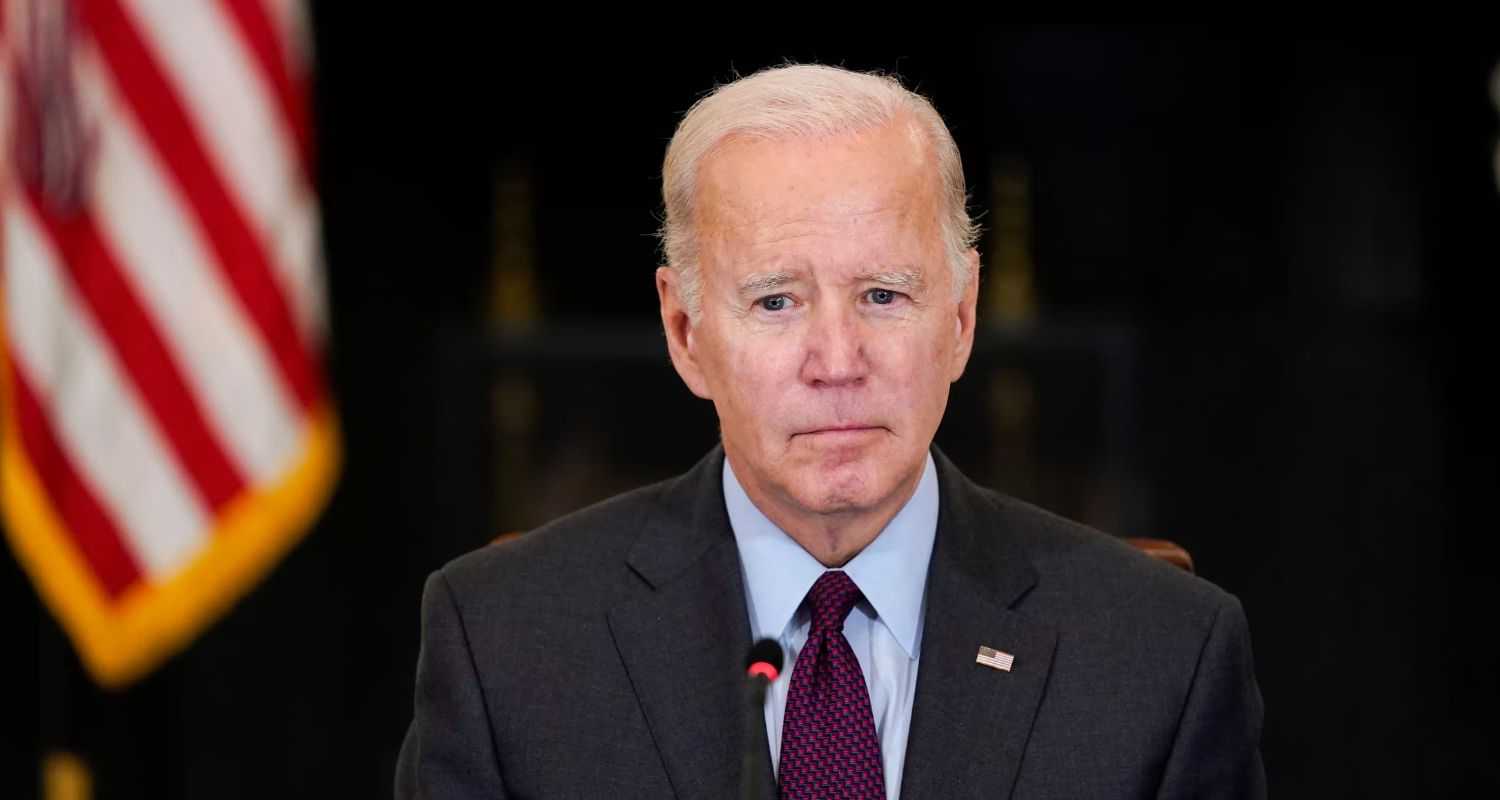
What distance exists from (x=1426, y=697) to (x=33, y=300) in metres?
3.24

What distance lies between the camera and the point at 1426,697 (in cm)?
418

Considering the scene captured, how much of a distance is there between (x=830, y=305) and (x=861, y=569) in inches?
11.5

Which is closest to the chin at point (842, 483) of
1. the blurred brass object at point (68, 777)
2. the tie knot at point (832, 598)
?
the tie knot at point (832, 598)

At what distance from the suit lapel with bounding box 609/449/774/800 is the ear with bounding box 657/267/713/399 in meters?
0.13

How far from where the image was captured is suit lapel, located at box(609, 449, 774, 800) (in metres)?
1.68

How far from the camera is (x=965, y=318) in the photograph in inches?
69.9

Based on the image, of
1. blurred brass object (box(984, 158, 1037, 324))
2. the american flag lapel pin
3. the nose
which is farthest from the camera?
blurred brass object (box(984, 158, 1037, 324))

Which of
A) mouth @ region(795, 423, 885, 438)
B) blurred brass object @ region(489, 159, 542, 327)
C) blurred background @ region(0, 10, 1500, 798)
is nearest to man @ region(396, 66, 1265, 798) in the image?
mouth @ region(795, 423, 885, 438)

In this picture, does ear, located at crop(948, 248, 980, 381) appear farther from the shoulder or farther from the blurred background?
the blurred background

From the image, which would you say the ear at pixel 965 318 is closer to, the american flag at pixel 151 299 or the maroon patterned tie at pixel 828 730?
the maroon patterned tie at pixel 828 730

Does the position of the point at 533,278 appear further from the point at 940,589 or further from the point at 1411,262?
the point at 940,589

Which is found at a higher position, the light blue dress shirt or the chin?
→ the chin

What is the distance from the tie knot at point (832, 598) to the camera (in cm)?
172

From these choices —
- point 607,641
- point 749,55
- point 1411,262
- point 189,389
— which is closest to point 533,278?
point 749,55
